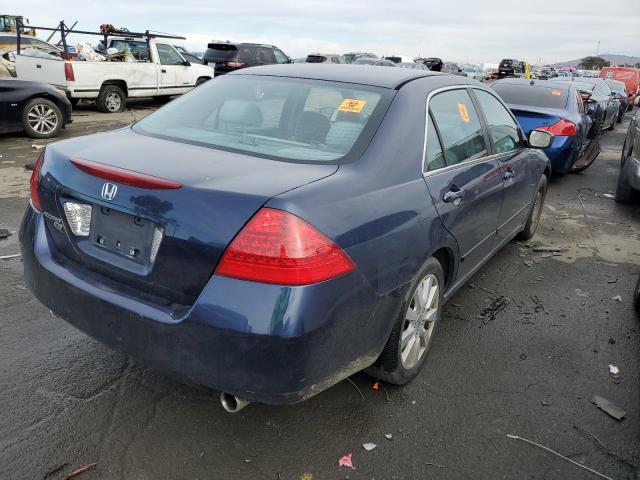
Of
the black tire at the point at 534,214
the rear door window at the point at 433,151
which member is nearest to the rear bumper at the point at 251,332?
the rear door window at the point at 433,151

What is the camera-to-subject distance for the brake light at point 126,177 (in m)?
2.17

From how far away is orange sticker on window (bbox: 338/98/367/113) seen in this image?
2.88 metres

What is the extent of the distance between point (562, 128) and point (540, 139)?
4064mm

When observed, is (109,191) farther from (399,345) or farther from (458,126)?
(458,126)

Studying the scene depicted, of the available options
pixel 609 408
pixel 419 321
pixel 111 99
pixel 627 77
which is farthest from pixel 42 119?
pixel 627 77

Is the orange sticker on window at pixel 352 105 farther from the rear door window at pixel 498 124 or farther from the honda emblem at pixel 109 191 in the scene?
the rear door window at pixel 498 124

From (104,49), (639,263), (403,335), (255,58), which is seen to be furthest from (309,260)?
(255,58)

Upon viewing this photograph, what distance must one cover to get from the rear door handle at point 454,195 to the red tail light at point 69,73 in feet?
40.1

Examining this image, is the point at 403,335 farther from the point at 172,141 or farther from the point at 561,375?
the point at 172,141

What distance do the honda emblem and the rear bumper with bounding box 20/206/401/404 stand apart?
410mm

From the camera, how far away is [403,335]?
285 cm

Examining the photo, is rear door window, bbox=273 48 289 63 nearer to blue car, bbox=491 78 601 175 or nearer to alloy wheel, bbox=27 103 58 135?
alloy wheel, bbox=27 103 58 135

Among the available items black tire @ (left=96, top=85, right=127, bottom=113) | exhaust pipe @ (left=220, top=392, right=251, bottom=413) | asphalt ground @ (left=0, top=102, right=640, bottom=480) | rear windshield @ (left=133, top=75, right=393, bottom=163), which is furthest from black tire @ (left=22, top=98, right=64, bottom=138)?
exhaust pipe @ (left=220, top=392, right=251, bottom=413)

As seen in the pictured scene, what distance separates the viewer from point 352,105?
115 inches
